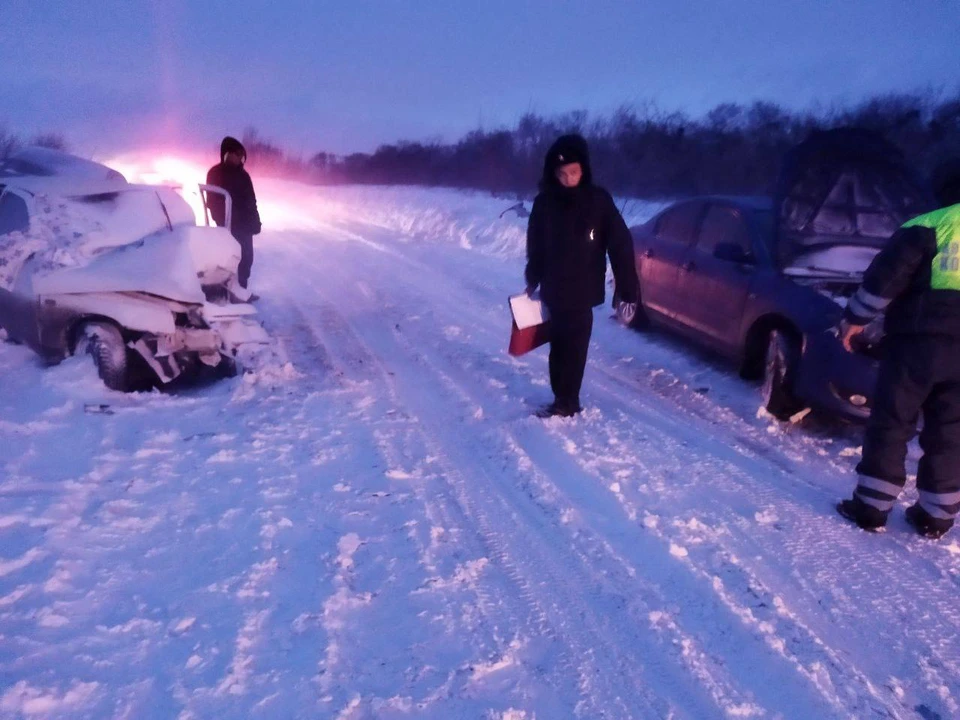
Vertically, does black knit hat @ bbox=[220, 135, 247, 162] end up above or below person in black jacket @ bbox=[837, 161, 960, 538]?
above

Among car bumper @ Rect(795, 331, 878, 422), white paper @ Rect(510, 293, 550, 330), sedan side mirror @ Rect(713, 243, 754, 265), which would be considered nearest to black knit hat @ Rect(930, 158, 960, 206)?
car bumper @ Rect(795, 331, 878, 422)

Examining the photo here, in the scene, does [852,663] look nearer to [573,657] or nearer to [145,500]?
[573,657]

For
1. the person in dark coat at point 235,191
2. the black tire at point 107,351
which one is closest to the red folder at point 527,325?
the black tire at point 107,351

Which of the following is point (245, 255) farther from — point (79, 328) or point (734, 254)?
point (734, 254)

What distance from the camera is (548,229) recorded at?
16.8ft

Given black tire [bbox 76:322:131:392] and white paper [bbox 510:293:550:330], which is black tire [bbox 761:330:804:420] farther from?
black tire [bbox 76:322:131:392]

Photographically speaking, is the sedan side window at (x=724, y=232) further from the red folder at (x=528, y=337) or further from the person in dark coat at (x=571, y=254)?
the red folder at (x=528, y=337)

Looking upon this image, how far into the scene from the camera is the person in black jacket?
11.6 ft

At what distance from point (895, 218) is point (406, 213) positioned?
→ 19.3 m

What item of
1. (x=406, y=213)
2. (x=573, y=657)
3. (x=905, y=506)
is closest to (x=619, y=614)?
(x=573, y=657)

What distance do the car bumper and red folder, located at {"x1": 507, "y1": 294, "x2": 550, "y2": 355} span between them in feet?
6.26

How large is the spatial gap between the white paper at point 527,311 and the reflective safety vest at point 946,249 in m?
2.61

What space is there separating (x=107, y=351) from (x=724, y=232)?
5398 mm

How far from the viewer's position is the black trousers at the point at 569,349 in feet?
17.0
